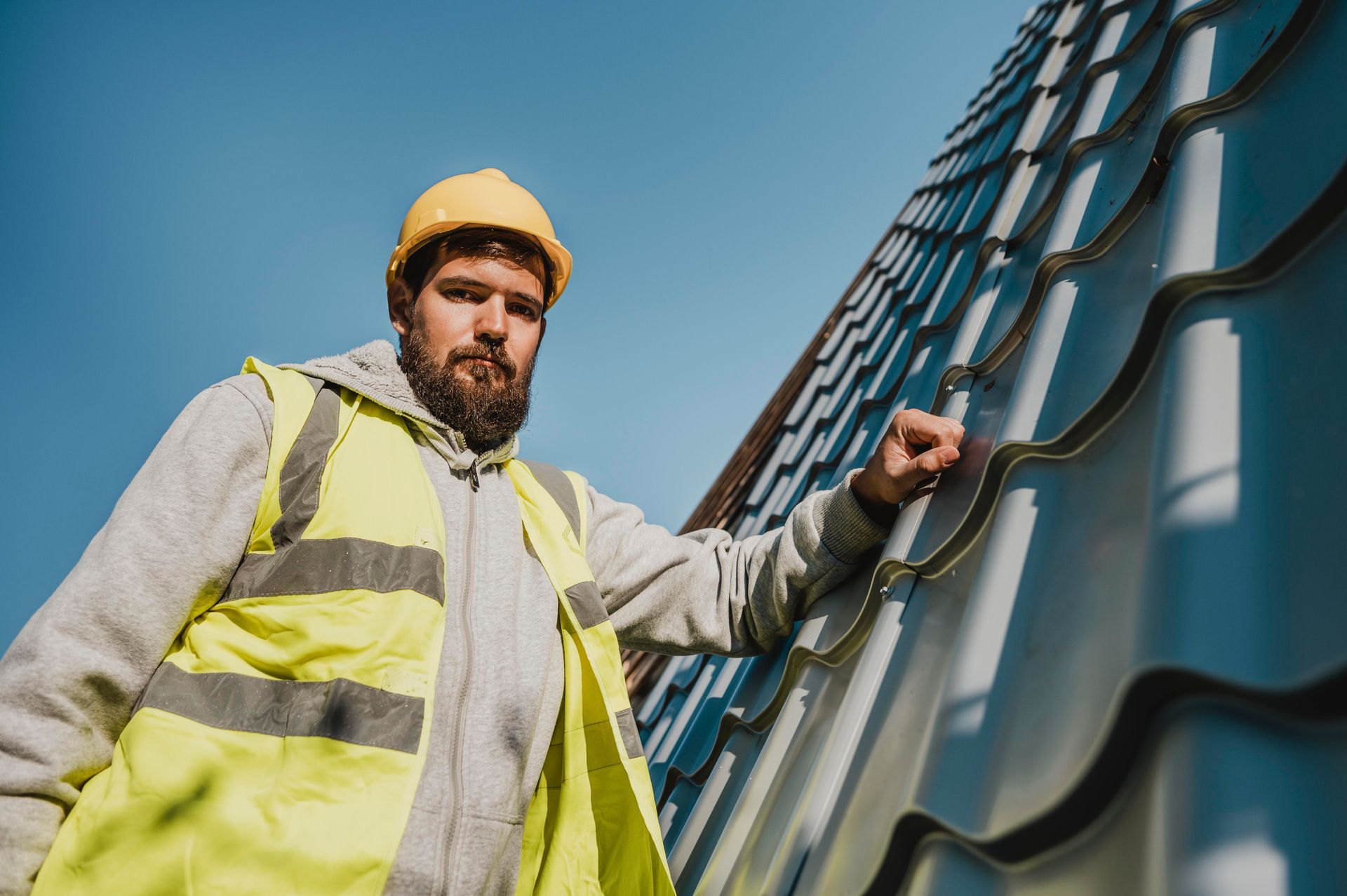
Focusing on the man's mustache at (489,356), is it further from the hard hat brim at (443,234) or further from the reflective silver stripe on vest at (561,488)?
the hard hat brim at (443,234)

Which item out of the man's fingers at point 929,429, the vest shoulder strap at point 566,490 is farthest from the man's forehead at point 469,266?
the man's fingers at point 929,429

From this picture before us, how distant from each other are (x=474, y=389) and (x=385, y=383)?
0.30 meters

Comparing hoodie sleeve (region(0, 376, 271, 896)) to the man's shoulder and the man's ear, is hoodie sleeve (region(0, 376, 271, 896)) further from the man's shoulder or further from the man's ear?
the man's ear

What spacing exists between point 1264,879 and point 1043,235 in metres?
1.68

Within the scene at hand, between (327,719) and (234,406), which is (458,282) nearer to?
(234,406)

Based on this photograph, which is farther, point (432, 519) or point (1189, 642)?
point (432, 519)

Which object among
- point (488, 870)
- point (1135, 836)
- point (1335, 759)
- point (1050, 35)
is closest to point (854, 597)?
point (488, 870)

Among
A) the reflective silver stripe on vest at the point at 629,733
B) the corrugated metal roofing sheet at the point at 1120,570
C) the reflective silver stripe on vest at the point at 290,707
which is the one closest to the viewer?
the corrugated metal roofing sheet at the point at 1120,570

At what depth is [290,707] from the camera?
1452 mm

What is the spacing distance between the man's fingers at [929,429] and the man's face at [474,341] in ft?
3.57

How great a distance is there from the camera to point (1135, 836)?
0.76 m

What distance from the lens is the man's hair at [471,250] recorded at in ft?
A: 8.72

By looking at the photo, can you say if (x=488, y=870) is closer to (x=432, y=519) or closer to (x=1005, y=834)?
(x=432, y=519)

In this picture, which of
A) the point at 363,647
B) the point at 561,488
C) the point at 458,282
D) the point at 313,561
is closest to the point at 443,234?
the point at 458,282
